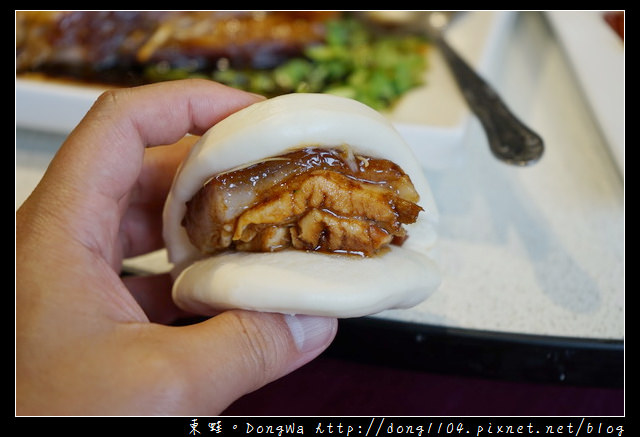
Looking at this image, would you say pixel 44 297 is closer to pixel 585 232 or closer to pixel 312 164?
pixel 312 164

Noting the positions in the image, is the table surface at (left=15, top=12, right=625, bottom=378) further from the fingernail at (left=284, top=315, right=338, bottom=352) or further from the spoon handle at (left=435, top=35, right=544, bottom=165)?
the fingernail at (left=284, top=315, right=338, bottom=352)

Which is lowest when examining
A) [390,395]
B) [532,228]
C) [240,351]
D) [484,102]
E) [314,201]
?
[390,395]

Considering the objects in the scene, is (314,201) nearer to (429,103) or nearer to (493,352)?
(493,352)

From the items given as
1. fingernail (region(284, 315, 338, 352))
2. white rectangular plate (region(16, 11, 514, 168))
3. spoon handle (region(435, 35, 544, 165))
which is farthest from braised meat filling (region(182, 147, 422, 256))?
white rectangular plate (region(16, 11, 514, 168))

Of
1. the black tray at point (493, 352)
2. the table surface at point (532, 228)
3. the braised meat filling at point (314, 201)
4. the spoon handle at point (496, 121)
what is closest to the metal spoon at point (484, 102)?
the spoon handle at point (496, 121)

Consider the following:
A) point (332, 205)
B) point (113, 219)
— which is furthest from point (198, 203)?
point (332, 205)

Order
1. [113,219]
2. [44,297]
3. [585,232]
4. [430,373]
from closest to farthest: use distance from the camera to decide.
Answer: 1. [44,297]
2. [113,219]
3. [430,373]
4. [585,232]

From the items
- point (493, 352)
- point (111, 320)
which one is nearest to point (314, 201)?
point (111, 320)
